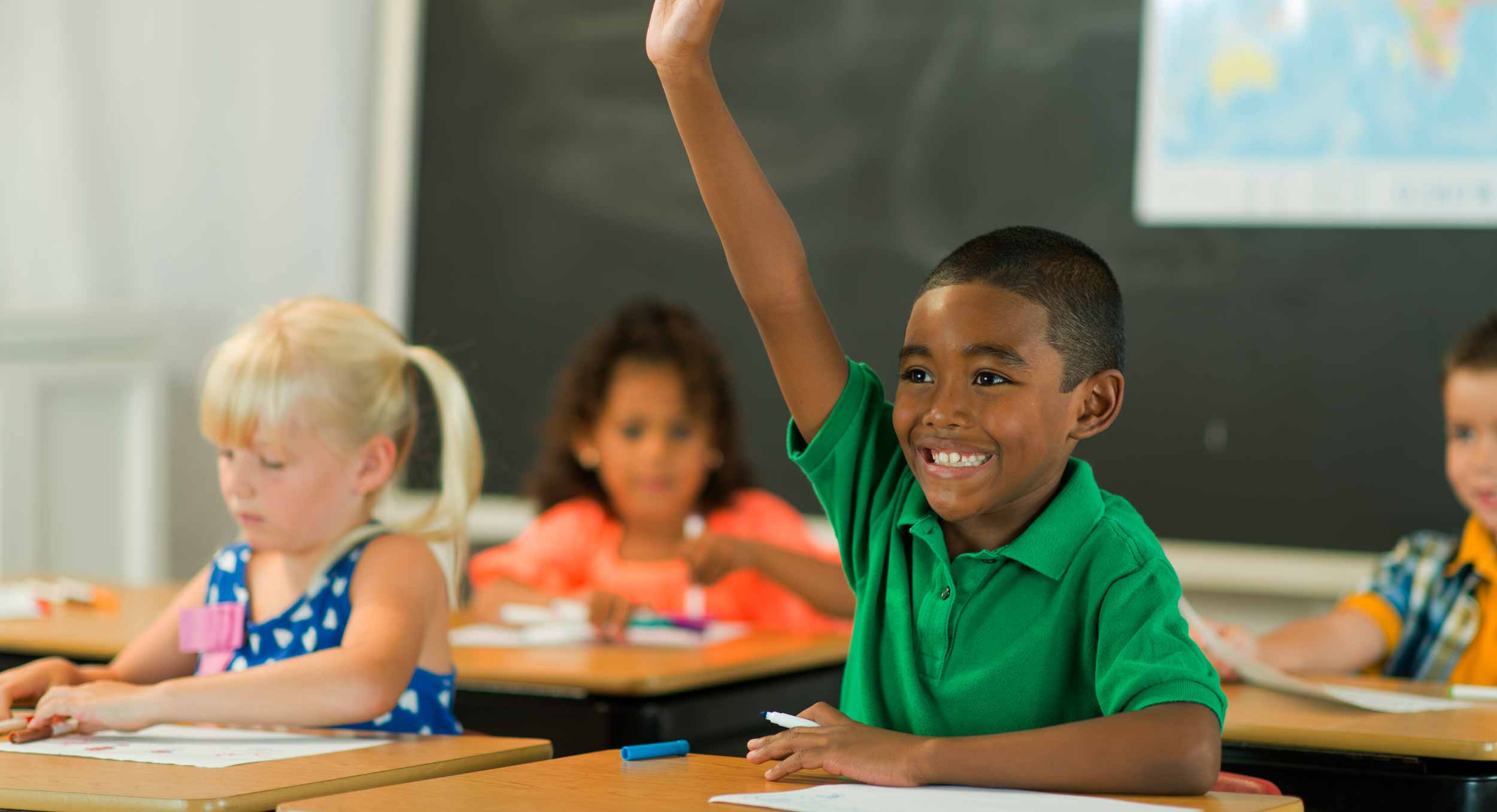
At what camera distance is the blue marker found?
4.99 feet

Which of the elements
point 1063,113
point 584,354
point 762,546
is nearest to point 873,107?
point 1063,113

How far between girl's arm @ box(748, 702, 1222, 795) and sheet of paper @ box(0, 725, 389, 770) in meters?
0.53

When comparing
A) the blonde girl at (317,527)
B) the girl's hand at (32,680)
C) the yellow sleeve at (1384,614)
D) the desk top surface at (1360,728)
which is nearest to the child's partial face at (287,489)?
the blonde girl at (317,527)

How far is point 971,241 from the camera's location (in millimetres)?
1580

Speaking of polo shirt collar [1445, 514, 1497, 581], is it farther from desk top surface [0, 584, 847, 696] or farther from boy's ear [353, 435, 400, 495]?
boy's ear [353, 435, 400, 495]

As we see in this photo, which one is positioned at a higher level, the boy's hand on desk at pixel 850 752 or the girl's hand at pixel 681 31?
the girl's hand at pixel 681 31

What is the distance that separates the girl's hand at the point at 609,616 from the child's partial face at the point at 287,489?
0.77 m

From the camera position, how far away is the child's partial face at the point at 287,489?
1951 mm

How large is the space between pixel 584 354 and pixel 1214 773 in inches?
92.0

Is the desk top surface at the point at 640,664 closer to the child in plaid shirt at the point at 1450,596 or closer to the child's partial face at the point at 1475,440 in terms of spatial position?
the child in plaid shirt at the point at 1450,596

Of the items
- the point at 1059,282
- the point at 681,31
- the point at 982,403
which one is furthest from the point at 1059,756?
the point at 681,31

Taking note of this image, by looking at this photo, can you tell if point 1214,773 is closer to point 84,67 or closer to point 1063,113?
point 1063,113

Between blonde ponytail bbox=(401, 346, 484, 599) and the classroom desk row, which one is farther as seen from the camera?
blonde ponytail bbox=(401, 346, 484, 599)

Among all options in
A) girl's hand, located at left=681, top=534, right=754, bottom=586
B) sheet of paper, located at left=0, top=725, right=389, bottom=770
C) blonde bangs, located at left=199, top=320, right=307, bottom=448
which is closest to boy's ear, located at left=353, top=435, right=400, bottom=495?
blonde bangs, located at left=199, top=320, right=307, bottom=448
